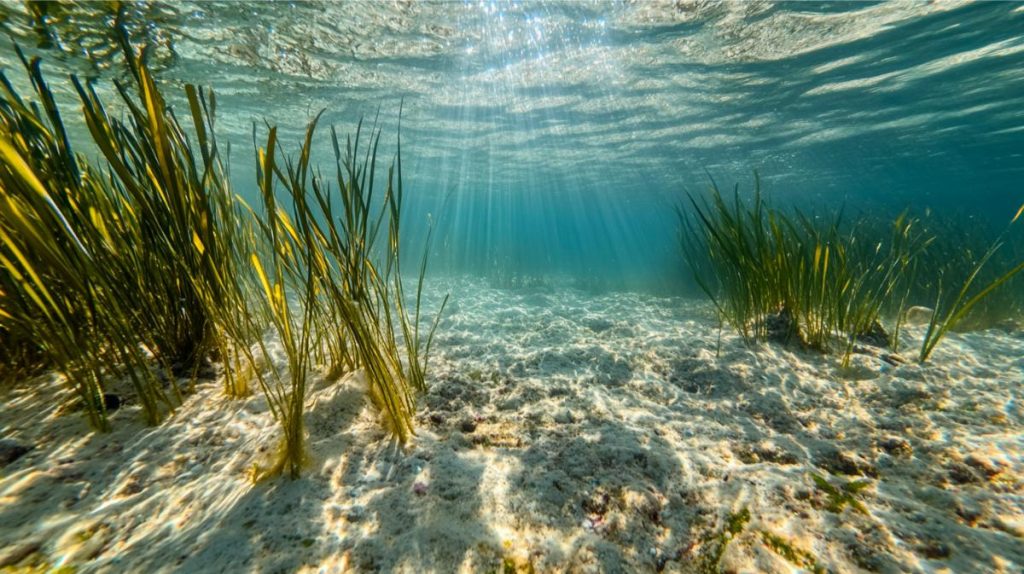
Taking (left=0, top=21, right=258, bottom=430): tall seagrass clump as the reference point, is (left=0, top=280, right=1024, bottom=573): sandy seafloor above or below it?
below

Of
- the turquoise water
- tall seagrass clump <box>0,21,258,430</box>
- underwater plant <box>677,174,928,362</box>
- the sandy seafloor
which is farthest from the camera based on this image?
the turquoise water

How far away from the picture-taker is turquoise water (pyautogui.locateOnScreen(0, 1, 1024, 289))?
859cm

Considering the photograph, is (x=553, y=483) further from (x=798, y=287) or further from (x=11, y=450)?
(x=798, y=287)

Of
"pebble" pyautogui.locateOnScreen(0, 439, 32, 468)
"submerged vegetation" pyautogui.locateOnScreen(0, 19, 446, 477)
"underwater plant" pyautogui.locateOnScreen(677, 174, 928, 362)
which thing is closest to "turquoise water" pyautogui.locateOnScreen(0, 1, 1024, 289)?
"underwater plant" pyautogui.locateOnScreen(677, 174, 928, 362)

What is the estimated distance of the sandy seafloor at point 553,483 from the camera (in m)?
1.68

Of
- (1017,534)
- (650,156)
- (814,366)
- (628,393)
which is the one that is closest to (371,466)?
(628,393)

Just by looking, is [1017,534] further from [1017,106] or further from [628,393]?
[1017,106]

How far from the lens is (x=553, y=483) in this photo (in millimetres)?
2219

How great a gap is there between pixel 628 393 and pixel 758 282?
2.36m

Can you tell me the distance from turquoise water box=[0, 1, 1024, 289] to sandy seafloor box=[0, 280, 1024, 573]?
5.77m

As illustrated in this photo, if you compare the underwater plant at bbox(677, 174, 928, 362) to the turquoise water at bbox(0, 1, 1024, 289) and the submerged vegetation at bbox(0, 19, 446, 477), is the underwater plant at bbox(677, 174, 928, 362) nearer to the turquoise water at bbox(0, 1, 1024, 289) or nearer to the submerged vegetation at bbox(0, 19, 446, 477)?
the submerged vegetation at bbox(0, 19, 446, 477)

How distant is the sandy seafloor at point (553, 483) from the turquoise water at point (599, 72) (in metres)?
5.77

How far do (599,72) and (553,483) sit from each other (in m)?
12.4

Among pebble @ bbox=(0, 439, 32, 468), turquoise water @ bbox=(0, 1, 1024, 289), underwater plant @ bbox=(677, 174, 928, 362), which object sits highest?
turquoise water @ bbox=(0, 1, 1024, 289)
